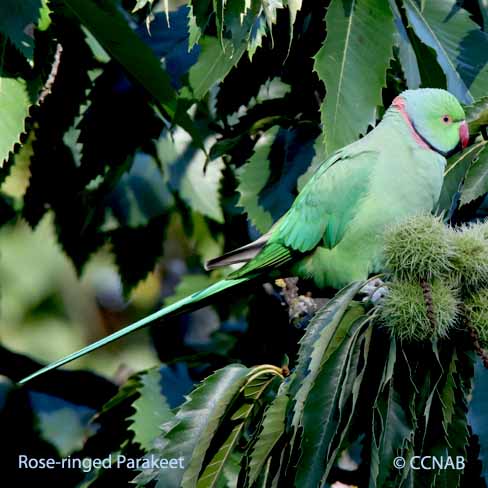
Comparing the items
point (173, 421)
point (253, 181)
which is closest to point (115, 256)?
point (253, 181)

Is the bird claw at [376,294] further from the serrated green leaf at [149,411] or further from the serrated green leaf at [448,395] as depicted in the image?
the serrated green leaf at [149,411]

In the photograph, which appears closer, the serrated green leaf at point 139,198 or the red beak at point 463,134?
the red beak at point 463,134

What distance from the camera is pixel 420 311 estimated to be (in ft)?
6.19

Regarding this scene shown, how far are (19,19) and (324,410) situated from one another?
1.48 metres

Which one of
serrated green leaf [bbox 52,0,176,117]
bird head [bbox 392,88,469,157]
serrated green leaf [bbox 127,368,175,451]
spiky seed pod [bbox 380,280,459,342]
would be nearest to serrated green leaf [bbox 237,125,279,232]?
serrated green leaf [bbox 52,0,176,117]

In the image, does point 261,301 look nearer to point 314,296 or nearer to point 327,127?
point 314,296

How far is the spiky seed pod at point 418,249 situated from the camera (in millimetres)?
1894

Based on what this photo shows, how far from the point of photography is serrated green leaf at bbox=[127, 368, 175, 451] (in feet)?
9.65

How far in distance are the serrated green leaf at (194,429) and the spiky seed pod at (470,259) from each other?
68 cm

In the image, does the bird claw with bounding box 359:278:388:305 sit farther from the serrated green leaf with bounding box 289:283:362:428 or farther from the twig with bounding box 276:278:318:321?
the twig with bounding box 276:278:318:321

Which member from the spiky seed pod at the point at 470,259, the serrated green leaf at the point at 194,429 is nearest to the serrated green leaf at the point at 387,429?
the spiky seed pod at the point at 470,259

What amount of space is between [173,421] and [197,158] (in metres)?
1.61

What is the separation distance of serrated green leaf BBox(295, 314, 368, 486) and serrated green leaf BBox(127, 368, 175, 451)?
1.05m

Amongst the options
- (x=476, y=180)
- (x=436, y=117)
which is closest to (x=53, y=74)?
(x=436, y=117)
